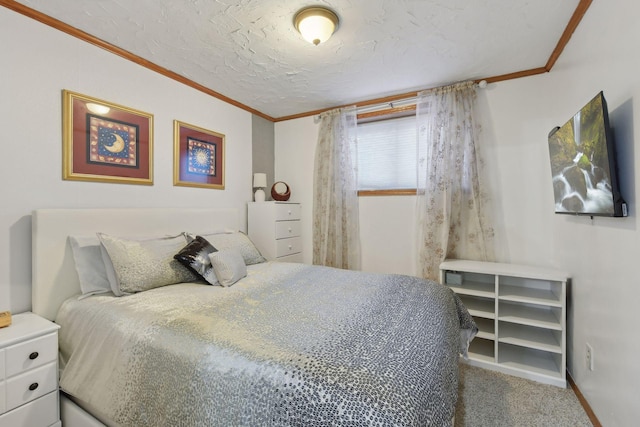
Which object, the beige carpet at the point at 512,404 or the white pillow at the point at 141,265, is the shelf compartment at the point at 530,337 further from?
the white pillow at the point at 141,265

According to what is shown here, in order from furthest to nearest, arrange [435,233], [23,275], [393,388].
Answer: [435,233], [23,275], [393,388]

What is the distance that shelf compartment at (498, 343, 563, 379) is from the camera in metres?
2.00

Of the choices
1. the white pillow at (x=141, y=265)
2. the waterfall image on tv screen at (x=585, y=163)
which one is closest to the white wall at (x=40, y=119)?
the white pillow at (x=141, y=265)

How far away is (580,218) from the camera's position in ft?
5.87

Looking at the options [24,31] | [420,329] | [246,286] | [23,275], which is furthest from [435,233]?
[24,31]

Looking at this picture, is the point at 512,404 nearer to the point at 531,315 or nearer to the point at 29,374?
the point at 531,315

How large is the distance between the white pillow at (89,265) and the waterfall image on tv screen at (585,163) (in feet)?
9.26

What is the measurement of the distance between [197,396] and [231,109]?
2.83 m

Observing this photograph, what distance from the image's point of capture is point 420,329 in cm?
118

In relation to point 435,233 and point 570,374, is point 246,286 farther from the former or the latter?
point 570,374

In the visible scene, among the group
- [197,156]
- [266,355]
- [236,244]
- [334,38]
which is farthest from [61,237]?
[334,38]

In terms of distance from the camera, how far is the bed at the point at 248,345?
32.4 inches

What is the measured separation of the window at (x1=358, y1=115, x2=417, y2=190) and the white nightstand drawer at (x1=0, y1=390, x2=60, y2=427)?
9.54ft

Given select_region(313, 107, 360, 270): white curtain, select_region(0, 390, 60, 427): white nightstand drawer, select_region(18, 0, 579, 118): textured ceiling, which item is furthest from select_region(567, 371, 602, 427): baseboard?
select_region(0, 390, 60, 427): white nightstand drawer
